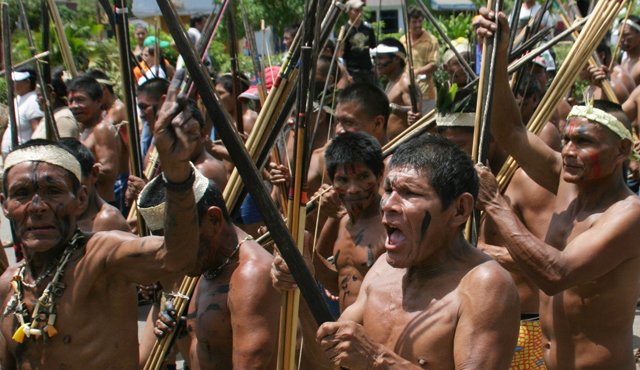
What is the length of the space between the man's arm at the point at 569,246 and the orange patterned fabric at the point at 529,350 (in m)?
0.89

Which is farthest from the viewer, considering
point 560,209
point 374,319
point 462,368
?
point 560,209

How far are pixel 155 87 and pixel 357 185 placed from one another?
3094mm

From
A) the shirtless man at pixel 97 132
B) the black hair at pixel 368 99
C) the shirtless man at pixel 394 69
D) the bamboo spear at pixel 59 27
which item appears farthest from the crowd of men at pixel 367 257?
the shirtless man at pixel 394 69

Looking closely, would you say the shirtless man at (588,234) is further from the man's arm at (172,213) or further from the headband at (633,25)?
the headband at (633,25)

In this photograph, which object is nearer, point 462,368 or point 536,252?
point 462,368

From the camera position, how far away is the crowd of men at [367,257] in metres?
2.80

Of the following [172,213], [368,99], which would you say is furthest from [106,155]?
[172,213]

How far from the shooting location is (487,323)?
267 cm

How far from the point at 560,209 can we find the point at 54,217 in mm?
2050

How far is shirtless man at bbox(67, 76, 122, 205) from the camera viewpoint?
742cm

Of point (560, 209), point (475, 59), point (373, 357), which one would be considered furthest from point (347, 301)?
point (475, 59)

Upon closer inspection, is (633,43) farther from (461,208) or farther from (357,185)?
(461,208)

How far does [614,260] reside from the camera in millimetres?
3838

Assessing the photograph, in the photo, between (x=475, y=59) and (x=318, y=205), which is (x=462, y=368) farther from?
(x=475, y=59)
